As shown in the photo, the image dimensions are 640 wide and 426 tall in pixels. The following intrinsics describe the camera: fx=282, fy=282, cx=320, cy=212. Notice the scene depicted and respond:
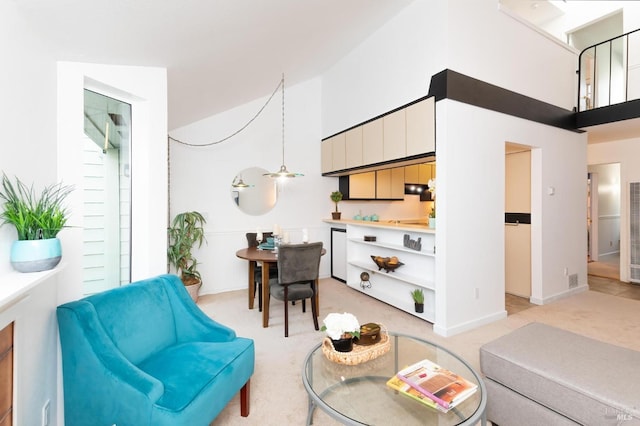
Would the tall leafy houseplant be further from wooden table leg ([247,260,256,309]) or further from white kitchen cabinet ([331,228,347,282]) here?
white kitchen cabinet ([331,228,347,282])

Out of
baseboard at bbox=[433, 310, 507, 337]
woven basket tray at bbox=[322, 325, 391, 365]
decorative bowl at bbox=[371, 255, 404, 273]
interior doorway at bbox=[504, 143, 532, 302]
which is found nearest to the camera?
woven basket tray at bbox=[322, 325, 391, 365]

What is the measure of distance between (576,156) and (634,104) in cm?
83

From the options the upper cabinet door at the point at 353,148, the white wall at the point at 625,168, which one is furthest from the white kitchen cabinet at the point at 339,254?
the white wall at the point at 625,168

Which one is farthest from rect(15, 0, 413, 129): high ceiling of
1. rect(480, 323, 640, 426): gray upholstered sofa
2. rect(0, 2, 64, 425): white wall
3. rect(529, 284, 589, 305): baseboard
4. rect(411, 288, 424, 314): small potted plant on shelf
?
rect(529, 284, 589, 305): baseboard

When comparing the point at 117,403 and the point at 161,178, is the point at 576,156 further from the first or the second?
the point at 117,403

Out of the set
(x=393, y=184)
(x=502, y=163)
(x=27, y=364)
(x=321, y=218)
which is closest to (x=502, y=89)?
(x=502, y=163)

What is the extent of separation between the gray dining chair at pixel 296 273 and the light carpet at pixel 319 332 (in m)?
0.33

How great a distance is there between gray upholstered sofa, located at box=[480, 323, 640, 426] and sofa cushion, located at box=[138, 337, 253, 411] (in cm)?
148

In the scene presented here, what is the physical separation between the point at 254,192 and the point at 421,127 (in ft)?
9.06

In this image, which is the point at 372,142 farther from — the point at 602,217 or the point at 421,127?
the point at 602,217

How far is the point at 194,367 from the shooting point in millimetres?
1517

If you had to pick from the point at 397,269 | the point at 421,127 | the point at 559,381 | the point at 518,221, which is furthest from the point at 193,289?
the point at 518,221

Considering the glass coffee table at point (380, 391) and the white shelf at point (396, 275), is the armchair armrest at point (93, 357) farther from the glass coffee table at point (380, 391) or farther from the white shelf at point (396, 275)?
the white shelf at point (396, 275)

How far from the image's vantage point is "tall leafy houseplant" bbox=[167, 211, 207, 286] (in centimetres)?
390
